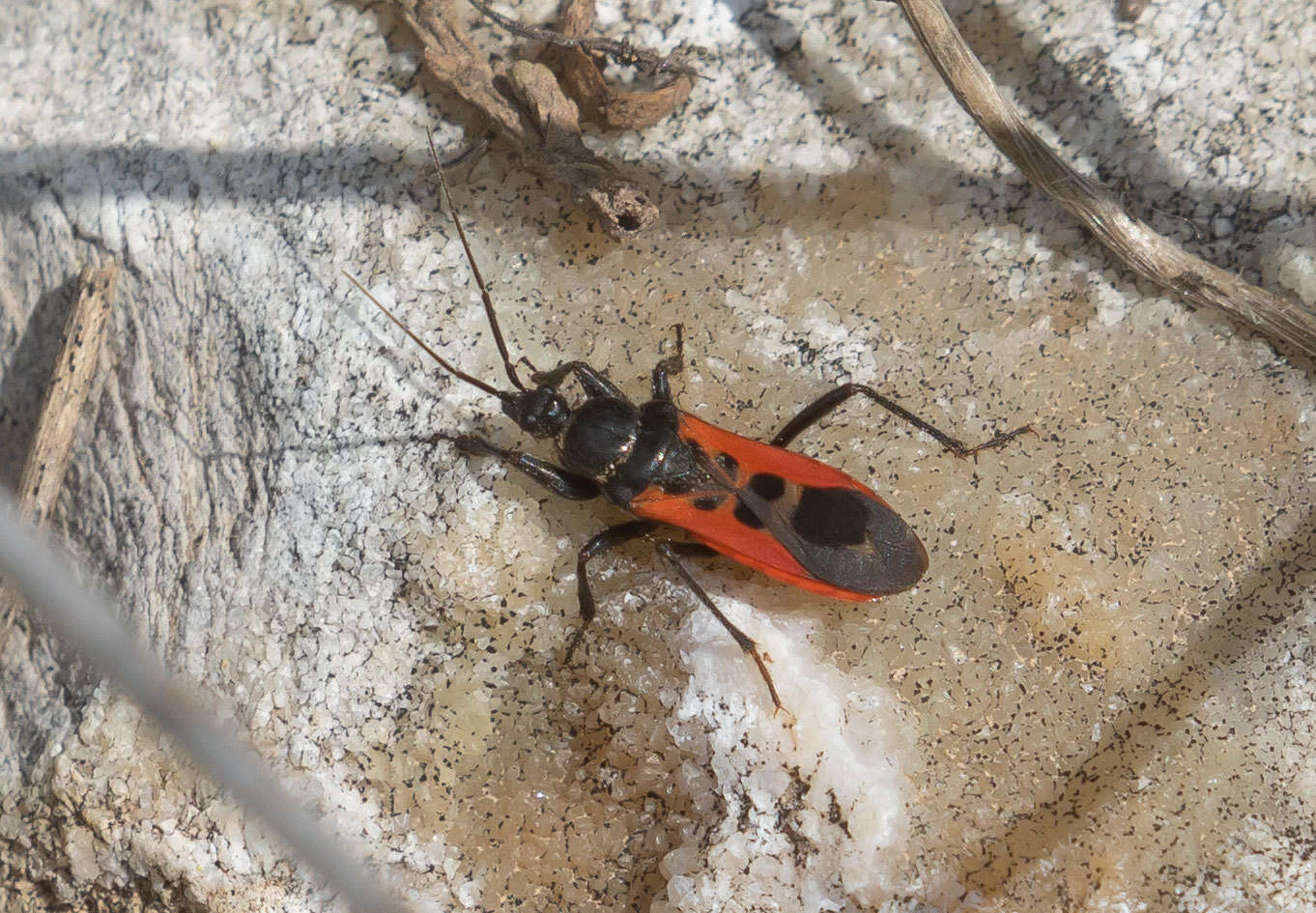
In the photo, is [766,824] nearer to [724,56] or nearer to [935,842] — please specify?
[935,842]

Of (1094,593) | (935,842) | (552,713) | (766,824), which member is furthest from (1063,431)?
(552,713)

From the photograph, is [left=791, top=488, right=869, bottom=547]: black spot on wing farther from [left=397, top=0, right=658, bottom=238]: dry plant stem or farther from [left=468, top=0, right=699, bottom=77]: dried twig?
[left=468, top=0, right=699, bottom=77]: dried twig

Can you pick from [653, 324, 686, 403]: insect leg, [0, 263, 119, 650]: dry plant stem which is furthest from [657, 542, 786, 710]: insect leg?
[0, 263, 119, 650]: dry plant stem

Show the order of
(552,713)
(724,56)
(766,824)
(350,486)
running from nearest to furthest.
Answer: (766,824), (552,713), (350,486), (724,56)

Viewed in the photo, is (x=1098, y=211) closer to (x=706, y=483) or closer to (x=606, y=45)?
(x=706, y=483)

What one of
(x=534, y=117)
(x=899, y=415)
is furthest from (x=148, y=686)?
(x=534, y=117)

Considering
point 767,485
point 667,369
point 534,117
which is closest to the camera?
point 767,485
